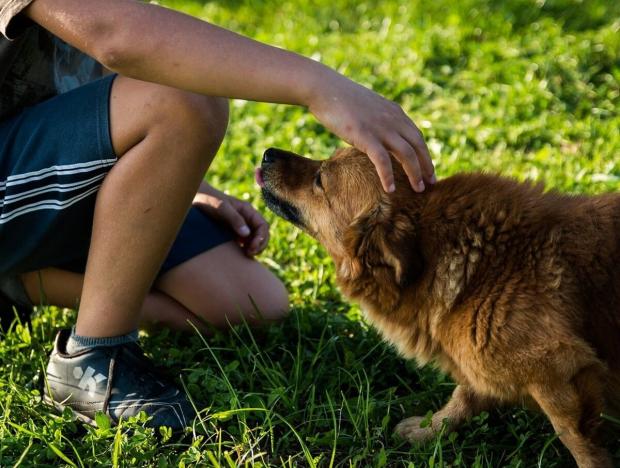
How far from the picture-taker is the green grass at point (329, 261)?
280 centimetres

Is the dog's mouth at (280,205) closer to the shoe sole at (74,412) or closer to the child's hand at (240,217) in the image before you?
the child's hand at (240,217)

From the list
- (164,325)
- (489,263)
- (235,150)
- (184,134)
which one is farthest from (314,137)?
(489,263)

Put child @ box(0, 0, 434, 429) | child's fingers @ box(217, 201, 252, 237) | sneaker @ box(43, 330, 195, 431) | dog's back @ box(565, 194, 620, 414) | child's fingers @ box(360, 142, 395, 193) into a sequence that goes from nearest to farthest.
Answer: child's fingers @ box(360, 142, 395, 193), child @ box(0, 0, 434, 429), dog's back @ box(565, 194, 620, 414), sneaker @ box(43, 330, 195, 431), child's fingers @ box(217, 201, 252, 237)

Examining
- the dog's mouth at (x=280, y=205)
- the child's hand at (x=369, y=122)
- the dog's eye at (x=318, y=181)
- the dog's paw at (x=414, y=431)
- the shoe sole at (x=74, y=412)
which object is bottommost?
the shoe sole at (x=74, y=412)

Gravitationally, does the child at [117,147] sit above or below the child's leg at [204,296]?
above

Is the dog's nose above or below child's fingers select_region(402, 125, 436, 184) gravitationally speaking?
below

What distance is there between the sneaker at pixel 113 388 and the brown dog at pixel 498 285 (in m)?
0.75

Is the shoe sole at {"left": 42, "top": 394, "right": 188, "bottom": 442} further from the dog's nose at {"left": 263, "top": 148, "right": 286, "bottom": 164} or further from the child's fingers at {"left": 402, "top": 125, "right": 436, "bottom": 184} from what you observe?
the child's fingers at {"left": 402, "top": 125, "right": 436, "bottom": 184}

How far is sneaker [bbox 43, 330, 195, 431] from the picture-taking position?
9.55ft

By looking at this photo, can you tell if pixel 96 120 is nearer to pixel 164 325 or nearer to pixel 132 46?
pixel 132 46

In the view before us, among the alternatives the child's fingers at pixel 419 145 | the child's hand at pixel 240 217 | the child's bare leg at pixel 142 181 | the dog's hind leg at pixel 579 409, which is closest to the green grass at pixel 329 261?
the dog's hind leg at pixel 579 409

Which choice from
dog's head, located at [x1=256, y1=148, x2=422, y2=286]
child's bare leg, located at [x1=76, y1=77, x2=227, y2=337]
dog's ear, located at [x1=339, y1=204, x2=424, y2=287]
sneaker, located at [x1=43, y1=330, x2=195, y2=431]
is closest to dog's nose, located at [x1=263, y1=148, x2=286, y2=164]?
dog's head, located at [x1=256, y1=148, x2=422, y2=286]

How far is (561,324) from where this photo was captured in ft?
8.11

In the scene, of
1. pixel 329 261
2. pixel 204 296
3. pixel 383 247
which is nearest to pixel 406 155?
pixel 383 247
